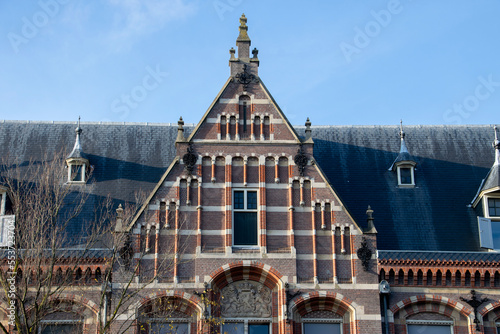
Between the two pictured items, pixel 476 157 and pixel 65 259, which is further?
pixel 476 157

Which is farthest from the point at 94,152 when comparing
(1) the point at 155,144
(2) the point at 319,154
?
(2) the point at 319,154

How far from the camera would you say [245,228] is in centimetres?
2902

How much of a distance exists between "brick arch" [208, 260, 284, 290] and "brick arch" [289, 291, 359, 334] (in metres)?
0.97

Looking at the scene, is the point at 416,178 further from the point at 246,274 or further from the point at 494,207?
the point at 246,274

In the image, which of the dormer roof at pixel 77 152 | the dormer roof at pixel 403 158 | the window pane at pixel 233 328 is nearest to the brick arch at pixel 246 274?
the window pane at pixel 233 328

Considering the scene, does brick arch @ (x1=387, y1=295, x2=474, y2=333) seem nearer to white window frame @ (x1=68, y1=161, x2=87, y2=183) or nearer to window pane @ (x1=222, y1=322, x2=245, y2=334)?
window pane @ (x1=222, y1=322, x2=245, y2=334)

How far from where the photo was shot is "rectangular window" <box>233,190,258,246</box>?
28900 mm

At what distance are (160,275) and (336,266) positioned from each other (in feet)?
21.9

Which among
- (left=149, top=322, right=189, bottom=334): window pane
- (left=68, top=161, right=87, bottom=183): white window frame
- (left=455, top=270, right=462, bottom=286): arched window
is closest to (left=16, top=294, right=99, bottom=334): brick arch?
(left=149, top=322, right=189, bottom=334): window pane

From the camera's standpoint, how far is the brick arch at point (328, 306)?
27875 mm

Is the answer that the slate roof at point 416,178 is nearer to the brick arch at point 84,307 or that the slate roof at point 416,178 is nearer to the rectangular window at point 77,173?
the rectangular window at point 77,173

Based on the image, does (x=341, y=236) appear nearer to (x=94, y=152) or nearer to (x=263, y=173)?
(x=263, y=173)

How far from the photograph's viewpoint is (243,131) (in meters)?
30.5

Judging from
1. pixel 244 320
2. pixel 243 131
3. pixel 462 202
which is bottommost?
pixel 244 320
